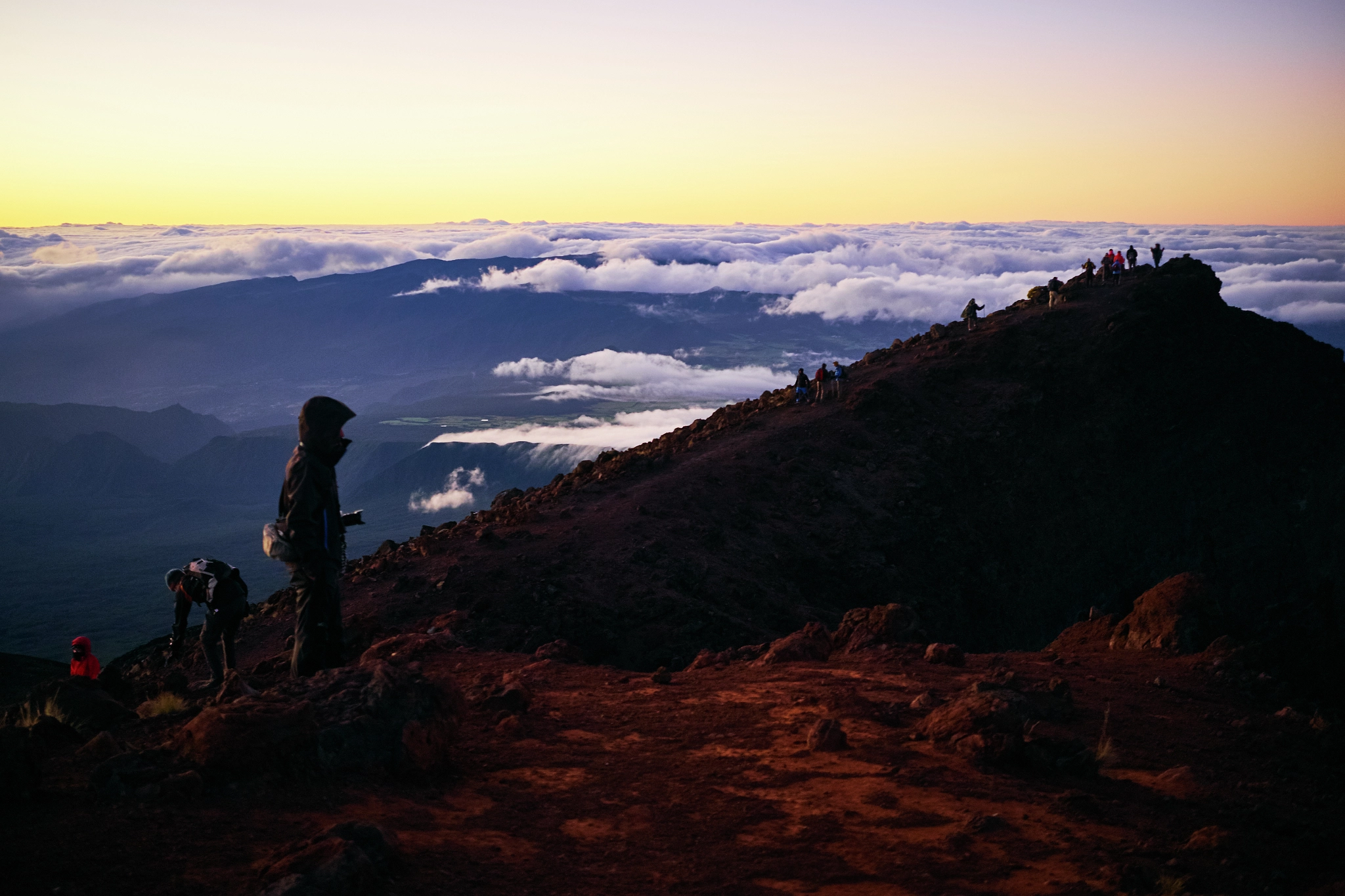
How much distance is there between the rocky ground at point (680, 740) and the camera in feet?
17.5

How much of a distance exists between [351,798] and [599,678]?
4.41m

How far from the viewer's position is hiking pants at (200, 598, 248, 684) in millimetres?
9969

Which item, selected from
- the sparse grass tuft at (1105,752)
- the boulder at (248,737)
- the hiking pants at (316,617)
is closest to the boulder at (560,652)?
the hiking pants at (316,617)

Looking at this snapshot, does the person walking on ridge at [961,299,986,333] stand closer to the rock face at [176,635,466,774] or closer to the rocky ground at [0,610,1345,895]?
the rocky ground at [0,610,1345,895]

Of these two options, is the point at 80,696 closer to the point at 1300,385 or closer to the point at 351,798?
the point at 351,798

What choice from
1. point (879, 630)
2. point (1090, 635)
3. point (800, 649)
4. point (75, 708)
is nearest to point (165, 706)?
point (75, 708)

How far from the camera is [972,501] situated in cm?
2520

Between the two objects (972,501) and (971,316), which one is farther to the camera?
(971,316)

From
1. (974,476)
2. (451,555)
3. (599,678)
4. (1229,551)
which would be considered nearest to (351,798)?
(599,678)

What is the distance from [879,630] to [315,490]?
704 cm

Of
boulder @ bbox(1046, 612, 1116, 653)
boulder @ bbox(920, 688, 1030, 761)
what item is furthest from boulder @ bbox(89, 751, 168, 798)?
boulder @ bbox(1046, 612, 1116, 653)

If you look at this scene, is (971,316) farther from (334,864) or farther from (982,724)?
(334,864)

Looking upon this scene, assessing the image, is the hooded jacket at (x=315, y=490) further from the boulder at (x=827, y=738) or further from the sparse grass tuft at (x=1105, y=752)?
the sparse grass tuft at (x=1105, y=752)

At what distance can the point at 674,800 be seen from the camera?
634 centimetres
